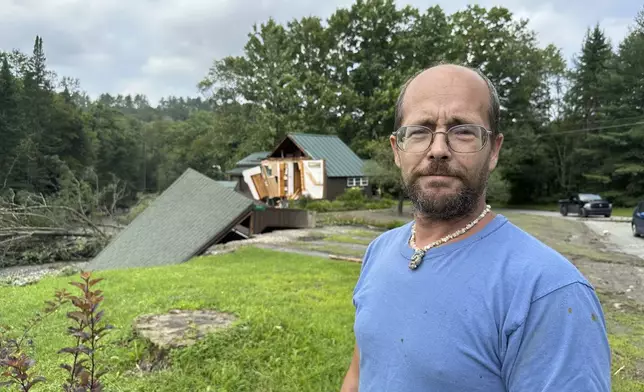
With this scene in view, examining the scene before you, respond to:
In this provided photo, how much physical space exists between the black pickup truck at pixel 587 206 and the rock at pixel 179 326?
2793 cm

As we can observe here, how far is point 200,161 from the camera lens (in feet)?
195

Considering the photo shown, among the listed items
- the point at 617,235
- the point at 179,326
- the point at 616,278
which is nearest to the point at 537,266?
the point at 179,326

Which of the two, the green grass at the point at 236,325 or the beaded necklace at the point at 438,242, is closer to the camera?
the beaded necklace at the point at 438,242

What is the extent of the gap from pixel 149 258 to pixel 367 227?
1095cm

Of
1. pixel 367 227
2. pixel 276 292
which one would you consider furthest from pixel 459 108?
pixel 367 227

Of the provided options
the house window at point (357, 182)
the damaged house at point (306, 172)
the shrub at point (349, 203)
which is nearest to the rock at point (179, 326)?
the shrub at point (349, 203)

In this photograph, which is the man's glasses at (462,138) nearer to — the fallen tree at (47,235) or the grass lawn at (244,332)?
the grass lawn at (244,332)

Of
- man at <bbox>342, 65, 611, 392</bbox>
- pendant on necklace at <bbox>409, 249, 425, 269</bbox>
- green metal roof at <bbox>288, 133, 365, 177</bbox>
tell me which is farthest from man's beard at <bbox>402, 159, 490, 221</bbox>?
green metal roof at <bbox>288, 133, 365, 177</bbox>

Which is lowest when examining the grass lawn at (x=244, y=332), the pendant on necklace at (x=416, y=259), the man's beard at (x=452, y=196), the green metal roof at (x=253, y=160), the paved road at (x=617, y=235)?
the paved road at (x=617, y=235)

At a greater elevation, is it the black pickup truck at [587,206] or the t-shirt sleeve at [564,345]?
the t-shirt sleeve at [564,345]

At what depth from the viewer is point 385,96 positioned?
41531mm

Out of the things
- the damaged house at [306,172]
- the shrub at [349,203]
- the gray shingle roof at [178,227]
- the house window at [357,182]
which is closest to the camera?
the gray shingle roof at [178,227]

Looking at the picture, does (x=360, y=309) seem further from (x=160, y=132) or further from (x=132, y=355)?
(x=160, y=132)

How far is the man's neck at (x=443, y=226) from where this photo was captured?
1473mm
